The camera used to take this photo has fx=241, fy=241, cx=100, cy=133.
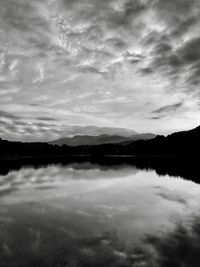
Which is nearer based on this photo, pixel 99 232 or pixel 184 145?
pixel 99 232

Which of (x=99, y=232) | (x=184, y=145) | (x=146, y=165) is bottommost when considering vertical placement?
(x=99, y=232)

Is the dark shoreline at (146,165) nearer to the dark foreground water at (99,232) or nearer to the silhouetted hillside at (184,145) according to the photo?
the silhouetted hillside at (184,145)

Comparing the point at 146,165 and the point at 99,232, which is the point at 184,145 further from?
the point at 99,232

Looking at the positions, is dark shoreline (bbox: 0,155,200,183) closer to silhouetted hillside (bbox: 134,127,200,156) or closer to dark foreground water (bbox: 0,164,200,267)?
silhouetted hillside (bbox: 134,127,200,156)

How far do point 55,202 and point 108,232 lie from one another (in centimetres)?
1172

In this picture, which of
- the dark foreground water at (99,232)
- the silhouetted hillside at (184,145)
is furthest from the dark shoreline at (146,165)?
the dark foreground water at (99,232)

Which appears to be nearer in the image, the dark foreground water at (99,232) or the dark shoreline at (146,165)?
the dark foreground water at (99,232)

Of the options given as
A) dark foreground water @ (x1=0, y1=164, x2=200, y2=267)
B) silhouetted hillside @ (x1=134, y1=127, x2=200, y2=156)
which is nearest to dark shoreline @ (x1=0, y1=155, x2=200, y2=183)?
silhouetted hillside @ (x1=134, y1=127, x2=200, y2=156)

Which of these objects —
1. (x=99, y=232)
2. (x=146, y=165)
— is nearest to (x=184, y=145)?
(x=146, y=165)

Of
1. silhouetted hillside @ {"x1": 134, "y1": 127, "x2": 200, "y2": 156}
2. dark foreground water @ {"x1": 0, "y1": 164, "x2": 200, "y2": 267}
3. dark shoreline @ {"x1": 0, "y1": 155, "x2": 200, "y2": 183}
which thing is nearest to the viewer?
dark foreground water @ {"x1": 0, "y1": 164, "x2": 200, "y2": 267}

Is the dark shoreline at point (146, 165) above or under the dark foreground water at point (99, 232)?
above

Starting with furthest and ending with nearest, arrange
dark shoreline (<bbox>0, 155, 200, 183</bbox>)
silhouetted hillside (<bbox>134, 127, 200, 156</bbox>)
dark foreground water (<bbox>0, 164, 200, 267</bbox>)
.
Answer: silhouetted hillside (<bbox>134, 127, 200, 156</bbox>) → dark shoreline (<bbox>0, 155, 200, 183</bbox>) → dark foreground water (<bbox>0, 164, 200, 267</bbox>)

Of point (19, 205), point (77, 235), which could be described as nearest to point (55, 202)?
point (19, 205)

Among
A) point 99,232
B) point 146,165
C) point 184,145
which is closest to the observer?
point 99,232
